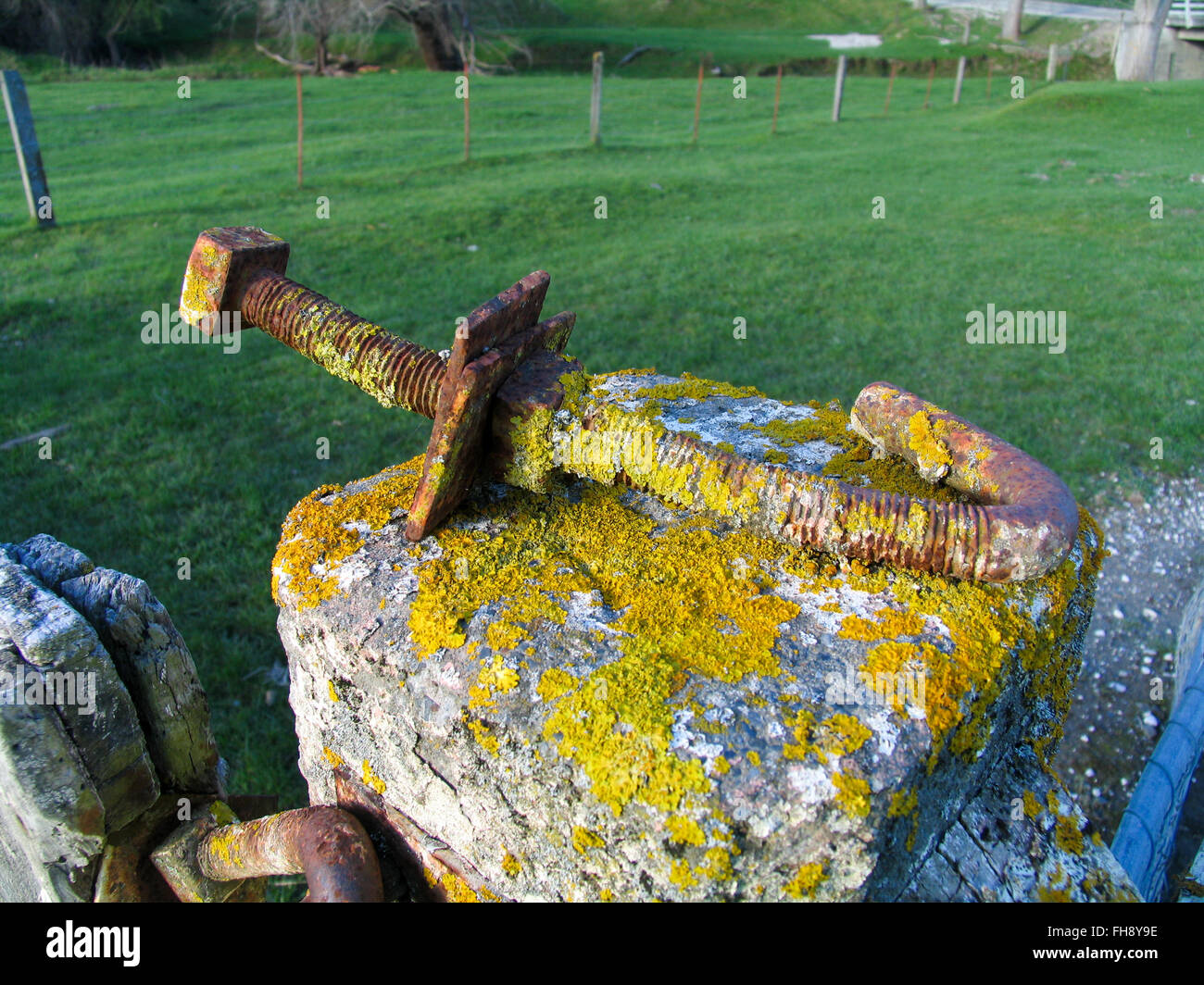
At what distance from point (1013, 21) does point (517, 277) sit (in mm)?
35747

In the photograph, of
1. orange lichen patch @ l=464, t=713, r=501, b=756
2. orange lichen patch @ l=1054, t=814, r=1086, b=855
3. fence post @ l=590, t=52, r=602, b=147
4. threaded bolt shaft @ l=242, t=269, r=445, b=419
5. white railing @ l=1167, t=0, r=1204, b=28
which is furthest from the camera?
white railing @ l=1167, t=0, r=1204, b=28

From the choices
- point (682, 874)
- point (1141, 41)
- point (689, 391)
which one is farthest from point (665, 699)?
point (1141, 41)

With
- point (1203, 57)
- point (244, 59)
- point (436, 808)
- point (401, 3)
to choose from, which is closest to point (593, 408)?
point (436, 808)

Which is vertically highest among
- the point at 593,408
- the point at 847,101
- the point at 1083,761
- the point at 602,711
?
the point at 847,101

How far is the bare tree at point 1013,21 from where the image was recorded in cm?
3506

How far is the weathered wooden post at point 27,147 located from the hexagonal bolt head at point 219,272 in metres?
10.4

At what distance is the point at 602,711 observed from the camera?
5.89ft

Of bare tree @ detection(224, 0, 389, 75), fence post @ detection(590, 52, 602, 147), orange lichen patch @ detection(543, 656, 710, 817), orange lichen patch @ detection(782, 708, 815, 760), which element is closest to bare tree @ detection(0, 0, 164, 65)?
bare tree @ detection(224, 0, 389, 75)

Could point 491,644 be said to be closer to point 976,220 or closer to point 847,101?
point 976,220

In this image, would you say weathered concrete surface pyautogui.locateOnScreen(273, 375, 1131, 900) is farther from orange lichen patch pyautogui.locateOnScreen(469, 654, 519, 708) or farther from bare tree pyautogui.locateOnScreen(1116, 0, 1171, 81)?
bare tree pyautogui.locateOnScreen(1116, 0, 1171, 81)

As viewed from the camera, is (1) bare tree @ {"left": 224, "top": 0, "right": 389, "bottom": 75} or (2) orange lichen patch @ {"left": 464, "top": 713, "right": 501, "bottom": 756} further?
(1) bare tree @ {"left": 224, "top": 0, "right": 389, "bottom": 75}

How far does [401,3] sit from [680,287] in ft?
79.2

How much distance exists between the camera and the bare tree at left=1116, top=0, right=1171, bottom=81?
2667cm

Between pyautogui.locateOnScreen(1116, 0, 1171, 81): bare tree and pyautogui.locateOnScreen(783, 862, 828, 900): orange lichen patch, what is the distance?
3351 centimetres
